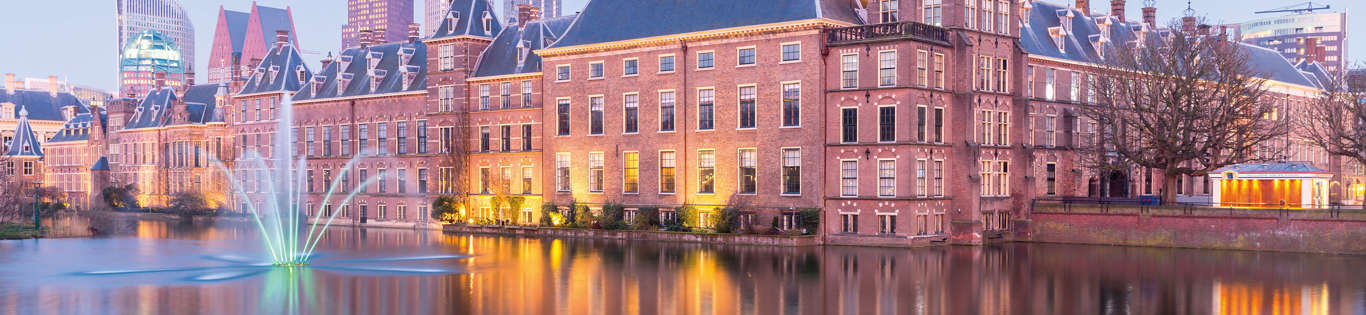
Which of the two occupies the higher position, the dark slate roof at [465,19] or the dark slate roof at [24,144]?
the dark slate roof at [465,19]

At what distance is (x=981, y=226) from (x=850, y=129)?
7.61m

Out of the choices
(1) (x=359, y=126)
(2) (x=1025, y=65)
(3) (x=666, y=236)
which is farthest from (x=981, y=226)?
(1) (x=359, y=126)

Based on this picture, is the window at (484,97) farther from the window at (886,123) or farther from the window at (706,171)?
Answer: the window at (886,123)

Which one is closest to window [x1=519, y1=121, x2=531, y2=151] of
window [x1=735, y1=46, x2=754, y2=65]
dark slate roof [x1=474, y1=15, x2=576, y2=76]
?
dark slate roof [x1=474, y1=15, x2=576, y2=76]

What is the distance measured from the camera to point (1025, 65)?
6250 centimetres

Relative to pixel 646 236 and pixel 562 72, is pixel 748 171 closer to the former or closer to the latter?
pixel 646 236

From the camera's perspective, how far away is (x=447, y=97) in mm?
78562

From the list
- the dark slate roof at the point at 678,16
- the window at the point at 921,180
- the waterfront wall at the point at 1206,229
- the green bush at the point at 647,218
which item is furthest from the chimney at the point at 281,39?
the waterfront wall at the point at 1206,229

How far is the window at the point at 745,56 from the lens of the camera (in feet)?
201

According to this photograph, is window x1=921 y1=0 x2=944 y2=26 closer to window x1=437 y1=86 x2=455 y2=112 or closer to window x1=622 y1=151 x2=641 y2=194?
window x1=622 y1=151 x2=641 y2=194

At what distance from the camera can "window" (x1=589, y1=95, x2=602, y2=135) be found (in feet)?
226

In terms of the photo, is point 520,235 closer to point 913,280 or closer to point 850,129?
point 850,129

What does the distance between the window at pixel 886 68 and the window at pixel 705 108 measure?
9.63m

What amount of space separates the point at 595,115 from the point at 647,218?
7562 mm
